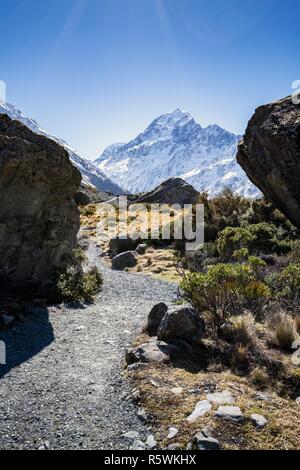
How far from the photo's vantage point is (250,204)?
2847 centimetres

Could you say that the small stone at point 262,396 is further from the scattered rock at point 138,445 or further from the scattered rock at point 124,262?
the scattered rock at point 124,262

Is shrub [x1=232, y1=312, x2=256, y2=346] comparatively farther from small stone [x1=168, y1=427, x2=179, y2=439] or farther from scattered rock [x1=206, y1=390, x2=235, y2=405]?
small stone [x1=168, y1=427, x2=179, y2=439]

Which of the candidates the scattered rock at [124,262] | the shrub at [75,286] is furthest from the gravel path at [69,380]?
the scattered rock at [124,262]

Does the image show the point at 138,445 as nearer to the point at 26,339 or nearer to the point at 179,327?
the point at 179,327

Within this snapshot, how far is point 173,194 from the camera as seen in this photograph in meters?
45.0

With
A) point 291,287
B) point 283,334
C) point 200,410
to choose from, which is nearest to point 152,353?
point 200,410

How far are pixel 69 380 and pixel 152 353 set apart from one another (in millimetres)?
1819

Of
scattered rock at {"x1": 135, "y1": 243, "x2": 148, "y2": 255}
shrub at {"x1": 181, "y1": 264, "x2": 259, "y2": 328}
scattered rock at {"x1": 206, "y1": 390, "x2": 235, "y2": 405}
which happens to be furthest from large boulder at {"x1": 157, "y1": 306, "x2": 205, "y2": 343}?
scattered rock at {"x1": 135, "y1": 243, "x2": 148, "y2": 255}

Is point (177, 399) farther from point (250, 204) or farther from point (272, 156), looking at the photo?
point (250, 204)

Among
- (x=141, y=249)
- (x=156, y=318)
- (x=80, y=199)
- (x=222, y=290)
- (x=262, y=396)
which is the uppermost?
(x=80, y=199)

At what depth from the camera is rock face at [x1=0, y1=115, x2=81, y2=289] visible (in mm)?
13172

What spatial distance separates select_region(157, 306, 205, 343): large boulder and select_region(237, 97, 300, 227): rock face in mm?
7351
